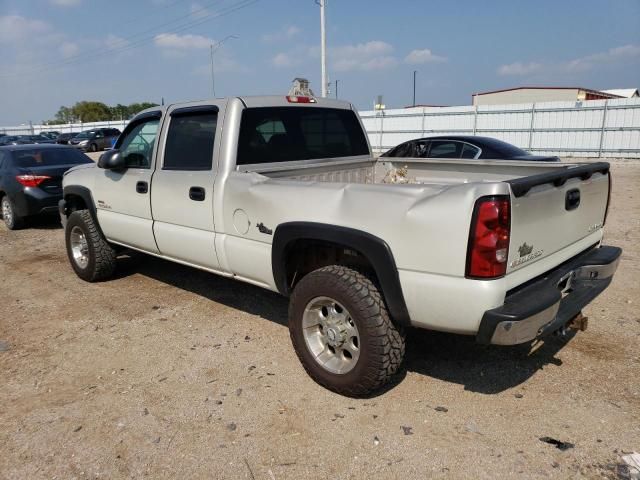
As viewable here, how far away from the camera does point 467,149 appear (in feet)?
28.5

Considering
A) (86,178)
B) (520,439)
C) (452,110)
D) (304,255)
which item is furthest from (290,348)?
(452,110)

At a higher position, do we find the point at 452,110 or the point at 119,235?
the point at 452,110

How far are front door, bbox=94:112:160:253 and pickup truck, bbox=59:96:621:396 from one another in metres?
0.02

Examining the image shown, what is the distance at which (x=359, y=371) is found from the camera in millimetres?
3035

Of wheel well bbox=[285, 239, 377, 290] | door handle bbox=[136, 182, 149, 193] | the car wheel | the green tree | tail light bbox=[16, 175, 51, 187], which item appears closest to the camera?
wheel well bbox=[285, 239, 377, 290]

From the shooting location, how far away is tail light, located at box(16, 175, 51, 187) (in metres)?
8.59

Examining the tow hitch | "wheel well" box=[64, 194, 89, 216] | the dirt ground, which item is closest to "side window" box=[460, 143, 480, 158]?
the dirt ground

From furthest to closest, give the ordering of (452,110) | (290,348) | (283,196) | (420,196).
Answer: (452,110)
(290,348)
(283,196)
(420,196)

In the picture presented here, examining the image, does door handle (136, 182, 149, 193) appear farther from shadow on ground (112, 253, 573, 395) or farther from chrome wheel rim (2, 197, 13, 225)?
chrome wheel rim (2, 197, 13, 225)

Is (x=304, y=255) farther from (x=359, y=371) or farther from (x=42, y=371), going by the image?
(x=42, y=371)

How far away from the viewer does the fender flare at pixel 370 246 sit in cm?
280

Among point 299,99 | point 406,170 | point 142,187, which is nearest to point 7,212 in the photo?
point 142,187

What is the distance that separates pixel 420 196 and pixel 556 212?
0.92 meters

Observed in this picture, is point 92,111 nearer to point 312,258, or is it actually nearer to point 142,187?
point 142,187
